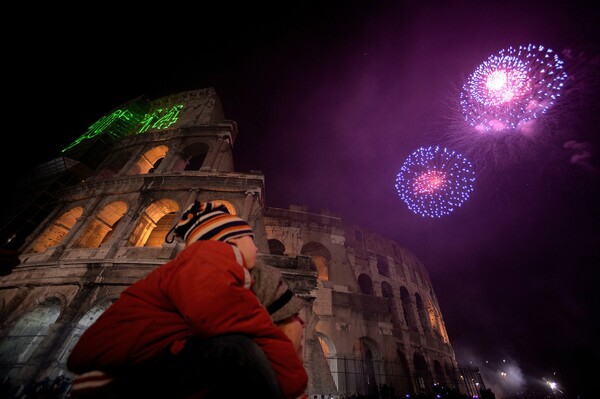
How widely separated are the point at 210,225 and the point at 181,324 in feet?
2.60

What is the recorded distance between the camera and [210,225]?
1.88 metres

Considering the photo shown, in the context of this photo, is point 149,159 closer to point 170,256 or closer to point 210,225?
point 170,256

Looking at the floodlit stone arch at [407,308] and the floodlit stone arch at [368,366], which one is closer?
the floodlit stone arch at [368,366]

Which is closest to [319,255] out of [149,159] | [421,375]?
[421,375]

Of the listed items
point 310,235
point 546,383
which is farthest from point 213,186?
point 546,383

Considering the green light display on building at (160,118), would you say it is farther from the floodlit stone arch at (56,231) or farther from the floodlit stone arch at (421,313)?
the floodlit stone arch at (421,313)

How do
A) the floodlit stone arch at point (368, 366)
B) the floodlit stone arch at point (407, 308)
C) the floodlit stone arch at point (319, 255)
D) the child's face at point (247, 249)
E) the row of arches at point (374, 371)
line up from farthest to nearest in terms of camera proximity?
1. the floodlit stone arch at point (407, 308)
2. the floodlit stone arch at point (319, 255)
3. the floodlit stone arch at point (368, 366)
4. the row of arches at point (374, 371)
5. the child's face at point (247, 249)

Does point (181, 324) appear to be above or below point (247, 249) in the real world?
below

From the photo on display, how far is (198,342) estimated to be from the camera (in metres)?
1.16

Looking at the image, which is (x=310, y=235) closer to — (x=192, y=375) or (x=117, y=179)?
(x=117, y=179)

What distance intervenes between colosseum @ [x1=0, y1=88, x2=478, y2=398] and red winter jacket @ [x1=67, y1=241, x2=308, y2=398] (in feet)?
25.6

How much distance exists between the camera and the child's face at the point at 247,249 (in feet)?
5.68

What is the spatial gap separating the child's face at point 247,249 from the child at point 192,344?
1.31ft

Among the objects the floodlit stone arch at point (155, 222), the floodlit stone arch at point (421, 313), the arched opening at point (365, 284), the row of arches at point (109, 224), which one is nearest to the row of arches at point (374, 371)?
the floodlit stone arch at point (421, 313)
